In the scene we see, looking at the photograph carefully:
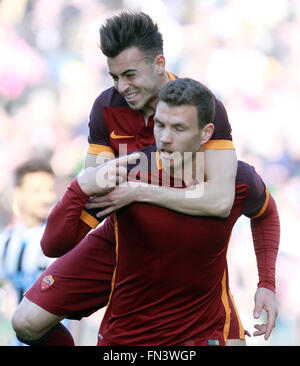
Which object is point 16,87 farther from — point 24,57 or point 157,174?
point 157,174

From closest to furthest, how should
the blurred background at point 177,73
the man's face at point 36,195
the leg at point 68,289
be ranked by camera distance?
the leg at point 68,289 → the man's face at point 36,195 → the blurred background at point 177,73

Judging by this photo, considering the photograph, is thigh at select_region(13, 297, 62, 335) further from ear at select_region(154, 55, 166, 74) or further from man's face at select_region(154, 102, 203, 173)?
ear at select_region(154, 55, 166, 74)

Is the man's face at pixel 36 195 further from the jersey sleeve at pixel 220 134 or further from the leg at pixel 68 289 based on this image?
the jersey sleeve at pixel 220 134

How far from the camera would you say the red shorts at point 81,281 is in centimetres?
277

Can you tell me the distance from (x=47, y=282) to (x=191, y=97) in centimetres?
99

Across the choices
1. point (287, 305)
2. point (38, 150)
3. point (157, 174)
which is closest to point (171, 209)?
point (157, 174)

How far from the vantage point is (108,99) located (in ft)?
9.35

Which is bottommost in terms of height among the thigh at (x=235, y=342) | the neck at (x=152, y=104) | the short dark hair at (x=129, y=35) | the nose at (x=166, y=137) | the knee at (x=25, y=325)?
the thigh at (x=235, y=342)

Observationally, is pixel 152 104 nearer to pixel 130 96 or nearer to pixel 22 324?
pixel 130 96

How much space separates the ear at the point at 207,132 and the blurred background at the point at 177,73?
11.3ft

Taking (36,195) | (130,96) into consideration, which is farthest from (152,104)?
(36,195)

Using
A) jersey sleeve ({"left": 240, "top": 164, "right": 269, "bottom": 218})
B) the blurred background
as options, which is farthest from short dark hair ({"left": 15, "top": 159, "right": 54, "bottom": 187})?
the blurred background

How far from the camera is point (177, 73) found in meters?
6.57

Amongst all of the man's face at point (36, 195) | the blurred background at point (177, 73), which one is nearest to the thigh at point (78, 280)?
the man's face at point (36, 195)
